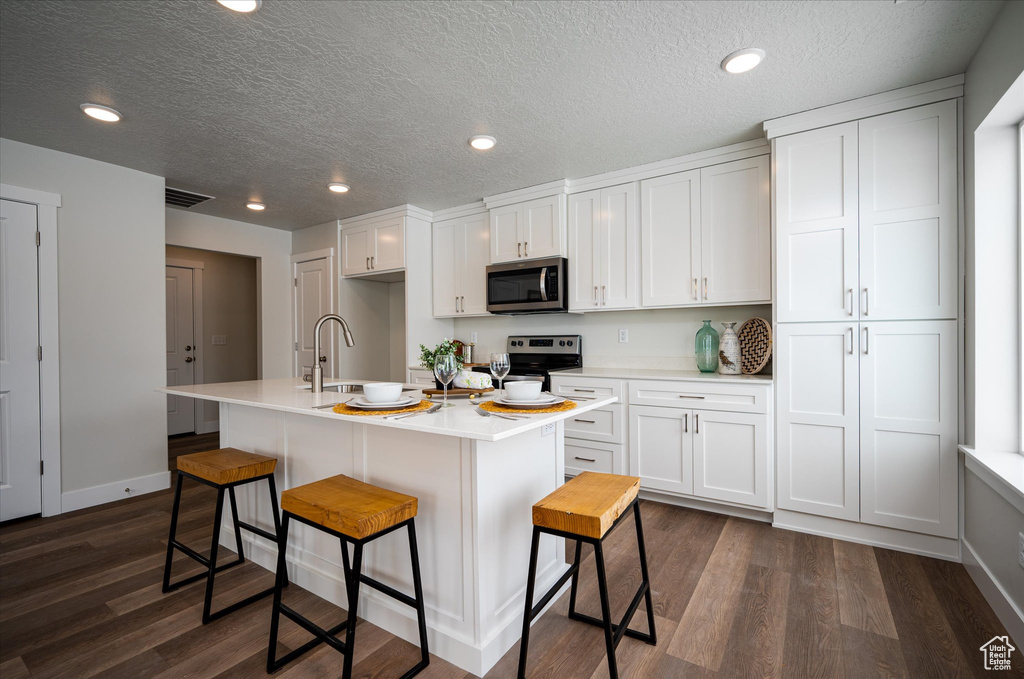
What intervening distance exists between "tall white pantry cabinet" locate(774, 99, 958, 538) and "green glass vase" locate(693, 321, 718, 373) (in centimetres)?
55

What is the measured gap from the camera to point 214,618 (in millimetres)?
1896

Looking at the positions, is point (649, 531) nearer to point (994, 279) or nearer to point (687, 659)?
point (687, 659)

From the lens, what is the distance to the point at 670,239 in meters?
3.26

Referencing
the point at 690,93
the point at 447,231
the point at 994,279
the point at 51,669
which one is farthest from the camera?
the point at 447,231

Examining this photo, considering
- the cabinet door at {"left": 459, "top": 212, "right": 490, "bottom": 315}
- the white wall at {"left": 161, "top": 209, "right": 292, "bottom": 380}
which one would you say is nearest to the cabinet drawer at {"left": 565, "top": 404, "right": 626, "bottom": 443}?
the cabinet door at {"left": 459, "top": 212, "right": 490, "bottom": 315}

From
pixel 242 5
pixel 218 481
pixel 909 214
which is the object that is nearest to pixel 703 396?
pixel 909 214

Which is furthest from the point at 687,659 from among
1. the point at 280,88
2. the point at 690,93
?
the point at 280,88

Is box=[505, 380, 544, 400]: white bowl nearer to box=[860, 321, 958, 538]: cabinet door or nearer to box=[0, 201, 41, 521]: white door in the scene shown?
box=[860, 321, 958, 538]: cabinet door

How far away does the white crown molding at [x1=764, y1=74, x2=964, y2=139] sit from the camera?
7.44ft

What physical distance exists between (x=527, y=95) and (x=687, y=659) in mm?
2532

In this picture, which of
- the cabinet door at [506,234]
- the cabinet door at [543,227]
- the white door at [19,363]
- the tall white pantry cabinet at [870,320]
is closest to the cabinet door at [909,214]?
the tall white pantry cabinet at [870,320]

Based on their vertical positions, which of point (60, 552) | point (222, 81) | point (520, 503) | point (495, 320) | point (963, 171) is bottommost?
point (60, 552)

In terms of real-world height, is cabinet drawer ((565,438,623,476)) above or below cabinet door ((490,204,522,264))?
below

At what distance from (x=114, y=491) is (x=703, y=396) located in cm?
416
